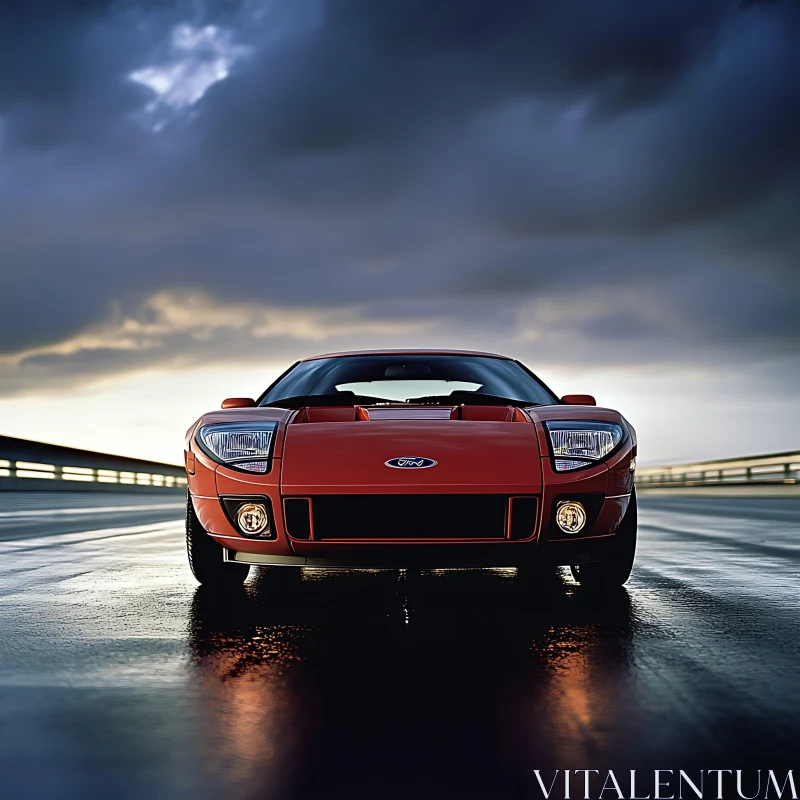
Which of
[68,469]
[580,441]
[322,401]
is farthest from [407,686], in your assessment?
[68,469]

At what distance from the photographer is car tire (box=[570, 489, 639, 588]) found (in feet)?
16.8

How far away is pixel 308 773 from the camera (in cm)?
251

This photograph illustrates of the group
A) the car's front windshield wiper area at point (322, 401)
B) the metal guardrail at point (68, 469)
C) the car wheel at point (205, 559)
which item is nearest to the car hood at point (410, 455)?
the car wheel at point (205, 559)

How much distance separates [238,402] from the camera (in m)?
6.09

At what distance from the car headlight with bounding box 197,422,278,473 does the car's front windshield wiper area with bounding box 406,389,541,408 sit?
128 cm

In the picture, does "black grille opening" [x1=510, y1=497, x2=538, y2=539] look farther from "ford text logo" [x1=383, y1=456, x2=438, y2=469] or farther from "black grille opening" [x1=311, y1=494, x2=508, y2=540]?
"ford text logo" [x1=383, y1=456, x2=438, y2=469]

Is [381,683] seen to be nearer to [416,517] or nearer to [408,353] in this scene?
[416,517]

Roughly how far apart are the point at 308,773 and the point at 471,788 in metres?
0.39

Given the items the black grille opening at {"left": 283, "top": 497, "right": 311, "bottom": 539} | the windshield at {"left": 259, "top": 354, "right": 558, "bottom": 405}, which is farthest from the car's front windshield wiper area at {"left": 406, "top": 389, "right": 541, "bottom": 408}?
the black grille opening at {"left": 283, "top": 497, "right": 311, "bottom": 539}

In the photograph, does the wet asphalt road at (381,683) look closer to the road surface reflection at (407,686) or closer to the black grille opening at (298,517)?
the road surface reflection at (407,686)

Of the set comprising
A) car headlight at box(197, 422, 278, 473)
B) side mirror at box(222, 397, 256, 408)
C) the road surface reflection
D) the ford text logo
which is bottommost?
the road surface reflection

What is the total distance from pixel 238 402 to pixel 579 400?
6.42 feet

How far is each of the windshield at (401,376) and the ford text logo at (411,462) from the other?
1567mm

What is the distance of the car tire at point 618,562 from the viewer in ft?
16.8
